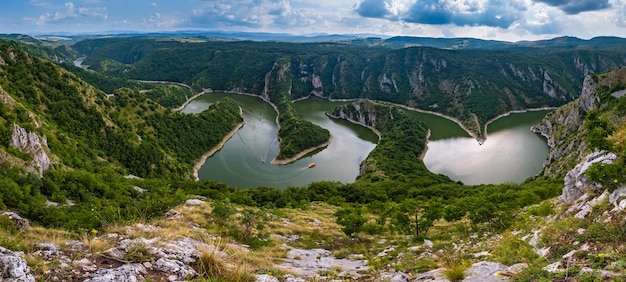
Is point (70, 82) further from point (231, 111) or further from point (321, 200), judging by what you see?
point (231, 111)

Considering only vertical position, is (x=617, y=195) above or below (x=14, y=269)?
below

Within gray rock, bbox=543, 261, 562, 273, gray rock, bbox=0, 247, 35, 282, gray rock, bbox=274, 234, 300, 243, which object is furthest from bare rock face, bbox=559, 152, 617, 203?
gray rock, bbox=0, 247, 35, 282

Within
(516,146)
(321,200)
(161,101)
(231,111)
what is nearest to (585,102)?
(516,146)

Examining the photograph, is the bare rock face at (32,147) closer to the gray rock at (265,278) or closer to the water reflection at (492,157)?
the gray rock at (265,278)

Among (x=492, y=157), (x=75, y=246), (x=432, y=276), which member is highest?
(x=75, y=246)

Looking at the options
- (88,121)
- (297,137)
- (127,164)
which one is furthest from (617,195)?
(297,137)

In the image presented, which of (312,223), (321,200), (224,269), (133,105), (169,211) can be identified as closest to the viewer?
(224,269)

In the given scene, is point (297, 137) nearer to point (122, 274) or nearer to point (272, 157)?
point (272, 157)
